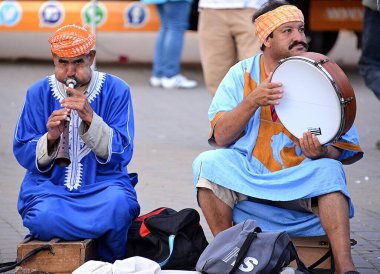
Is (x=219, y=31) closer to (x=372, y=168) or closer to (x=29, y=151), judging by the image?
(x=372, y=168)

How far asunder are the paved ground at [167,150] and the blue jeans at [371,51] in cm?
54

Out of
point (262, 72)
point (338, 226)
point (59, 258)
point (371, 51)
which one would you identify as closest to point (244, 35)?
point (371, 51)

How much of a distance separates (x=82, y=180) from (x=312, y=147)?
105 cm

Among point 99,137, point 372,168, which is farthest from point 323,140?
point 372,168

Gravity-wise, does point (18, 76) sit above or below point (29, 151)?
below

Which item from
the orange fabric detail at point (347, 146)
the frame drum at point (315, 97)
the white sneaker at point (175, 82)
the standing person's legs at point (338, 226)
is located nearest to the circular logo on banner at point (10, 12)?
the white sneaker at point (175, 82)

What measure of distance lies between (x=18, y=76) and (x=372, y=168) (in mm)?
4882

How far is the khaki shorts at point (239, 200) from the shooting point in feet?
14.9

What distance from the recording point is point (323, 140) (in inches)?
176

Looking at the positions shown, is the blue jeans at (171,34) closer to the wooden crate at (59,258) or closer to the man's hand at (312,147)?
the man's hand at (312,147)

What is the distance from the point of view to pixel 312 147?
4.50 metres

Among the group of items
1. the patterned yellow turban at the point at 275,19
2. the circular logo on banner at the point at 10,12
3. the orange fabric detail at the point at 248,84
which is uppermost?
the patterned yellow turban at the point at 275,19

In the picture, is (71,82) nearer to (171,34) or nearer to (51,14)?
(171,34)

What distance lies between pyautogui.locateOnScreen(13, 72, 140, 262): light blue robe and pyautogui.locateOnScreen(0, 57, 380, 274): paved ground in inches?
22.8
